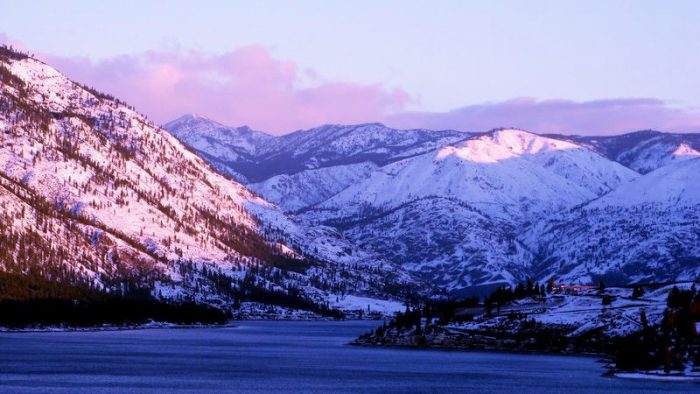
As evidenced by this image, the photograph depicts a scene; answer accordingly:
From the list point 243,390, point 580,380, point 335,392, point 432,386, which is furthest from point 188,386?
point 580,380

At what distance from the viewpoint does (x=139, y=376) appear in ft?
640

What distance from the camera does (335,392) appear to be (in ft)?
570

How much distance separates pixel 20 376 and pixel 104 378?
13.3 m

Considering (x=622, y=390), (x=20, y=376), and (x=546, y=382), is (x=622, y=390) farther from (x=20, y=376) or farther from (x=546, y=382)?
(x=20, y=376)

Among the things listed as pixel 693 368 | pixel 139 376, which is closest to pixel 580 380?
pixel 693 368

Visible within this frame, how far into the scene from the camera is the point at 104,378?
19000cm

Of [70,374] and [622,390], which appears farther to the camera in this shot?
[70,374]

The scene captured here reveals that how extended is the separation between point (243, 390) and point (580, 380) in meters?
58.9

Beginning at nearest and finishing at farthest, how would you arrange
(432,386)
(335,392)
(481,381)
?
1. (335,392)
2. (432,386)
3. (481,381)

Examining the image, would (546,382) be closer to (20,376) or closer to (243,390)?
(243,390)

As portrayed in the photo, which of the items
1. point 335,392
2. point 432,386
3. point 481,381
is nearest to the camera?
point 335,392

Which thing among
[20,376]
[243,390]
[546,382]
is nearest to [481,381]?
[546,382]

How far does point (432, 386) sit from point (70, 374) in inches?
2403

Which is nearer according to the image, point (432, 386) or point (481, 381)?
point (432, 386)
